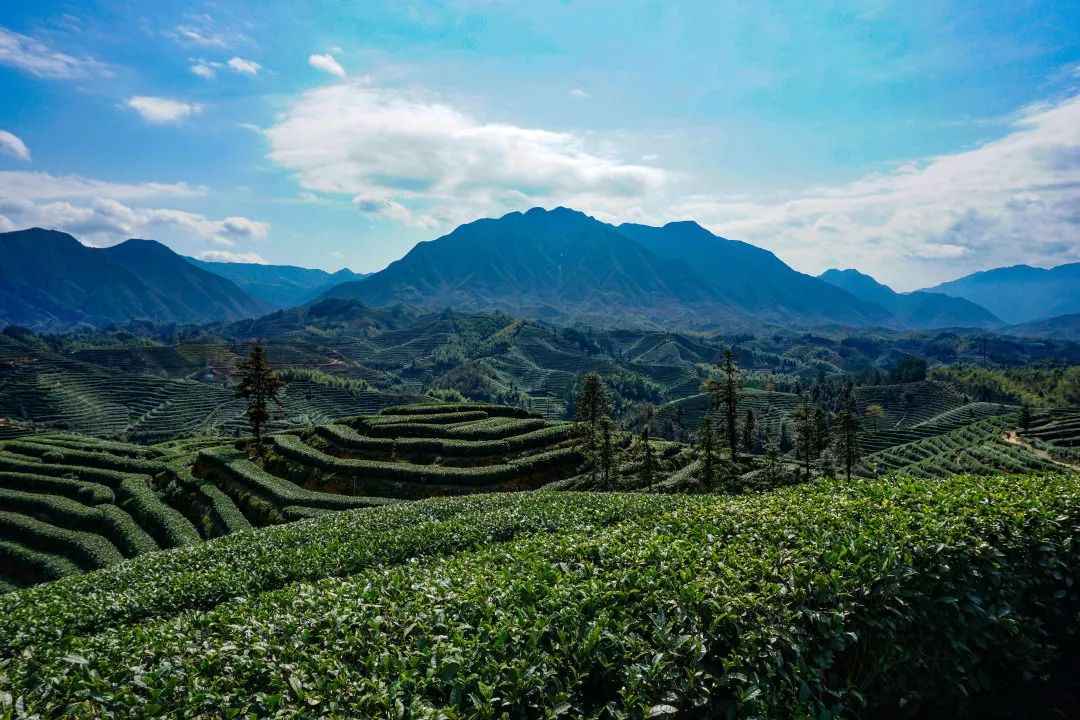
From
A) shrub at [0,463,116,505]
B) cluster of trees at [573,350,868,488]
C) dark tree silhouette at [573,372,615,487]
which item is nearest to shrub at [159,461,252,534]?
shrub at [0,463,116,505]

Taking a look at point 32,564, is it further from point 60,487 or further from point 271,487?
point 271,487

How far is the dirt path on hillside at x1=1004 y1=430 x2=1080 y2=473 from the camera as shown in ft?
268

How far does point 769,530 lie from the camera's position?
11.4 metres

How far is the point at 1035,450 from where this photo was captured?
92.6m

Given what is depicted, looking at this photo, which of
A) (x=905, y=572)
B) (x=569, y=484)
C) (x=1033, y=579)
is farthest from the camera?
(x=569, y=484)

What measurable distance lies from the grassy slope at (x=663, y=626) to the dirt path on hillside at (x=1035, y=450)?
9068 cm

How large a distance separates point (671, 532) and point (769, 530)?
7.42 ft

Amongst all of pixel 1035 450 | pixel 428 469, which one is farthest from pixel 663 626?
pixel 1035 450

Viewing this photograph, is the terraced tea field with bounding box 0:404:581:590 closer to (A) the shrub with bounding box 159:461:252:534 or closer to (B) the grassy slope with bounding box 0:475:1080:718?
(A) the shrub with bounding box 159:461:252:534

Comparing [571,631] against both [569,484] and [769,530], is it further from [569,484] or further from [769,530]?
[569,484]

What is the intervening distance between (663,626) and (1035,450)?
118 meters

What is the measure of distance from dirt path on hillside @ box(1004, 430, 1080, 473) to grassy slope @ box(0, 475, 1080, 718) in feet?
298

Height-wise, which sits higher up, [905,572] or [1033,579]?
[905,572]

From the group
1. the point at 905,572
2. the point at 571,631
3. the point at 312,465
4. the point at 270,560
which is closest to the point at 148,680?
the point at 571,631
